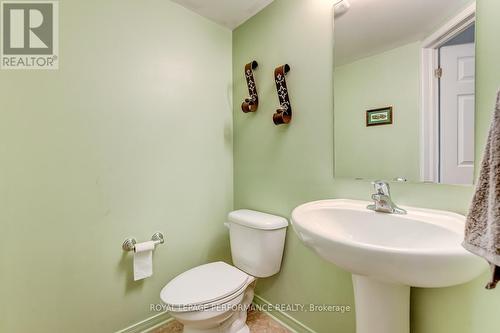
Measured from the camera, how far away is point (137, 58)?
53.2 inches

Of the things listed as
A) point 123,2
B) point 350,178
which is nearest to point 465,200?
point 350,178

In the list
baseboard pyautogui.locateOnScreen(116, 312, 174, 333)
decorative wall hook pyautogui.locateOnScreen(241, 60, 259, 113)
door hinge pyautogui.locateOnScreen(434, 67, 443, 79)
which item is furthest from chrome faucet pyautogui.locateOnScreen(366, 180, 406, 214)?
baseboard pyautogui.locateOnScreen(116, 312, 174, 333)

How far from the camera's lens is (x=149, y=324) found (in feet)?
4.69

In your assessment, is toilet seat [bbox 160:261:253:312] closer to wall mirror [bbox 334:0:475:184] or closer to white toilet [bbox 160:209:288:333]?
white toilet [bbox 160:209:288:333]

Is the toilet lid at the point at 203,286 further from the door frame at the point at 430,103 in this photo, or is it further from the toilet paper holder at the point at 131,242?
the door frame at the point at 430,103


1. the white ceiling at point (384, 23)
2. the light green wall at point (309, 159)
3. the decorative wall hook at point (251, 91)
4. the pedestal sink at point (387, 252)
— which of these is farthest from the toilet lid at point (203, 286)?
the white ceiling at point (384, 23)

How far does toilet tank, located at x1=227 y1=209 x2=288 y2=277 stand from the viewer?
135cm

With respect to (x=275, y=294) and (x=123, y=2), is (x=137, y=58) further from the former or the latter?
(x=275, y=294)

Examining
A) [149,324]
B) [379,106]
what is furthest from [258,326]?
[379,106]

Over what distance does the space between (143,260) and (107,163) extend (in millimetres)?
602

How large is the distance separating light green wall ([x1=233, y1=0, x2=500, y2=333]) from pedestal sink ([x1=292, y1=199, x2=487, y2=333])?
3.9 inches

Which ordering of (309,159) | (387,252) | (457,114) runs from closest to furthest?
(387,252), (457,114), (309,159)

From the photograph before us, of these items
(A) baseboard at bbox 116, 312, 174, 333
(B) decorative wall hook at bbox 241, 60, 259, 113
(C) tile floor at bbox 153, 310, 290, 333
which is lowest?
(C) tile floor at bbox 153, 310, 290, 333

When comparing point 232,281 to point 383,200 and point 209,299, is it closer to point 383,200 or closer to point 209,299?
point 209,299
